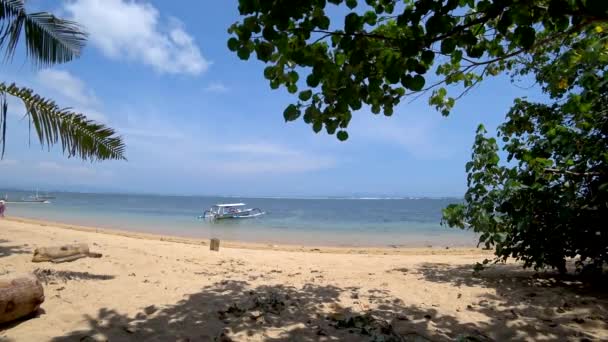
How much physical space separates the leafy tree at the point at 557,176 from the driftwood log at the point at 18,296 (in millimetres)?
5404

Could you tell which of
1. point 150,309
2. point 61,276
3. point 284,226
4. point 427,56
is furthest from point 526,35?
point 284,226

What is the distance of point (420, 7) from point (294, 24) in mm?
746

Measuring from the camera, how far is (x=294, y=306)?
4.07 m

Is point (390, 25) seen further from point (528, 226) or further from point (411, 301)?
point (528, 226)

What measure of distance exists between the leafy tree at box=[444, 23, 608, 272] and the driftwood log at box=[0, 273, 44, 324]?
5.40 metres

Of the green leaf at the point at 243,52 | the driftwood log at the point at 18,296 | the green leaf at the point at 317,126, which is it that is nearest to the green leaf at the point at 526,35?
the green leaf at the point at 317,126

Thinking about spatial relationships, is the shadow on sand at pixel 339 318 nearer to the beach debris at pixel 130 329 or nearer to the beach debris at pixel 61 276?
the beach debris at pixel 130 329

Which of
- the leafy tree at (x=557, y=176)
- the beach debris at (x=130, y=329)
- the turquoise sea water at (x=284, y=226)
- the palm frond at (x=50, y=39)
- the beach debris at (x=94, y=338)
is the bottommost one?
the turquoise sea water at (x=284, y=226)

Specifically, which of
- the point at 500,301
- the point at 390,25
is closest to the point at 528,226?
the point at 500,301

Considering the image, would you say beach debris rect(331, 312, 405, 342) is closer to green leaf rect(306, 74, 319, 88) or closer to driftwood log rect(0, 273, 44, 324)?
green leaf rect(306, 74, 319, 88)

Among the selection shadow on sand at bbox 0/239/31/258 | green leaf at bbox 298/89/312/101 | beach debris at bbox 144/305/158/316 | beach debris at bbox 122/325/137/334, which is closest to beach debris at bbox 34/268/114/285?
beach debris at bbox 144/305/158/316

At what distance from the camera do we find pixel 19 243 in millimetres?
7918

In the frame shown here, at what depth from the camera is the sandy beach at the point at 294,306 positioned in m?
3.25

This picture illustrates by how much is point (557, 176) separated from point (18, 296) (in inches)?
236
